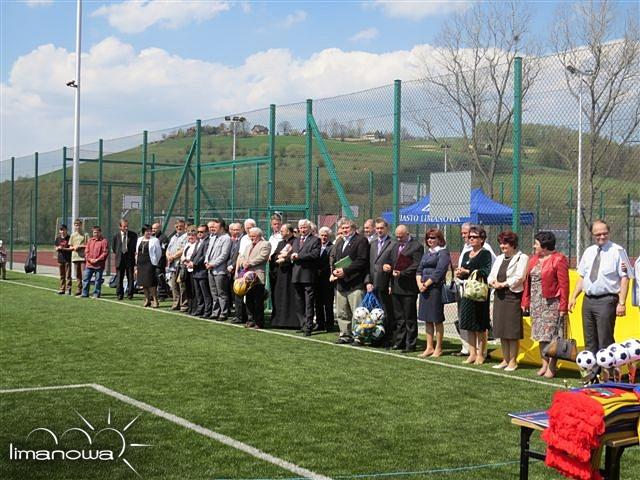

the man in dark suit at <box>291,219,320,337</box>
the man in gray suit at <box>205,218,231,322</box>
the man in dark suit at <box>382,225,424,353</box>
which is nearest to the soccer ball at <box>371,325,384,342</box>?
the man in dark suit at <box>382,225,424,353</box>

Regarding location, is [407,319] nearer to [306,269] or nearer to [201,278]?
[306,269]

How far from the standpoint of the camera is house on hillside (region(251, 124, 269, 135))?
18641 millimetres

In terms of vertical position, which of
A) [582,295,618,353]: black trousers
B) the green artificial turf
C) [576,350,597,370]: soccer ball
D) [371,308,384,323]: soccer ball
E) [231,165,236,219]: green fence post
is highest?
[231,165,236,219]: green fence post

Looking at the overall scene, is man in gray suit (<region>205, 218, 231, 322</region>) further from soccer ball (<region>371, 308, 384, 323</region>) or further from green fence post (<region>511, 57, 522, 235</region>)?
green fence post (<region>511, 57, 522, 235</region>)

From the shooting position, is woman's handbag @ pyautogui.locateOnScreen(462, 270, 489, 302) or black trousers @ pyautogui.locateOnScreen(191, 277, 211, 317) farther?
black trousers @ pyautogui.locateOnScreen(191, 277, 211, 317)

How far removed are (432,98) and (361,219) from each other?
2.97 metres

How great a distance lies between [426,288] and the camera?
1197 cm

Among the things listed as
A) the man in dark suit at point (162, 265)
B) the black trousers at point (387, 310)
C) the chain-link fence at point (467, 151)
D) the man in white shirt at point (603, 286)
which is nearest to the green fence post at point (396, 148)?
the chain-link fence at point (467, 151)

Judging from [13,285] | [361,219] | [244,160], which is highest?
[244,160]

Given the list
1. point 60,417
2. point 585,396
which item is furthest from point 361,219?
point 585,396

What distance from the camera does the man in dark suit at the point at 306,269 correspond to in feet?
47.6

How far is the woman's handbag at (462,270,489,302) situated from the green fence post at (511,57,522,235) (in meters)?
1.77

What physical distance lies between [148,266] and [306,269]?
5392 mm

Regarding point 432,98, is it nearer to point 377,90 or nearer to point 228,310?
point 377,90
